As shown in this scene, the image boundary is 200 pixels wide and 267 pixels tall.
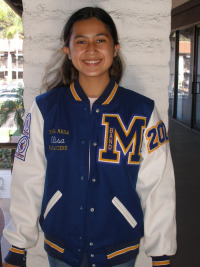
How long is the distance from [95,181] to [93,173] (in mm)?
31

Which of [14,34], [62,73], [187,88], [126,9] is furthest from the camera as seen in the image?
[14,34]

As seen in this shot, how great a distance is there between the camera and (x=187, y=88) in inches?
351

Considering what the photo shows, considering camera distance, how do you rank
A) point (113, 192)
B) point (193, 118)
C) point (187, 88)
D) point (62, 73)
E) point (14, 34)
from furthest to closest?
point (14, 34)
point (187, 88)
point (193, 118)
point (62, 73)
point (113, 192)

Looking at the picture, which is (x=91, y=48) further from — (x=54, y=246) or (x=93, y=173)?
(x=54, y=246)

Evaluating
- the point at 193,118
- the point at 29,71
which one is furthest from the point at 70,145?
the point at 193,118

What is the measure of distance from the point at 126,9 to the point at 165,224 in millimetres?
1043

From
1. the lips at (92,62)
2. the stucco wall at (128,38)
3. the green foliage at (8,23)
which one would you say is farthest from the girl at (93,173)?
the green foliage at (8,23)

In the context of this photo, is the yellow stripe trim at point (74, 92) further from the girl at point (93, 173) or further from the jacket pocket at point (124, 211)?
the jacket pocket at point (124, 211)

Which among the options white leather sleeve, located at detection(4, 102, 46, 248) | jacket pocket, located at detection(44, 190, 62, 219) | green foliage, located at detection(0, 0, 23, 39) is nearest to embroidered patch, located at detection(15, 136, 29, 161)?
white leather sleeve, located at detection(4, 102, 46, 248)

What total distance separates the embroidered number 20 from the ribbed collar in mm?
202

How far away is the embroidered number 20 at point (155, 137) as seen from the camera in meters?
1.32

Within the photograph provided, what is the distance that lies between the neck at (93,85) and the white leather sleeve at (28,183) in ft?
0.71

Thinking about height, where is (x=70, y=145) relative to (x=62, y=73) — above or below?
below

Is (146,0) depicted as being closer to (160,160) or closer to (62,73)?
(62,73)
